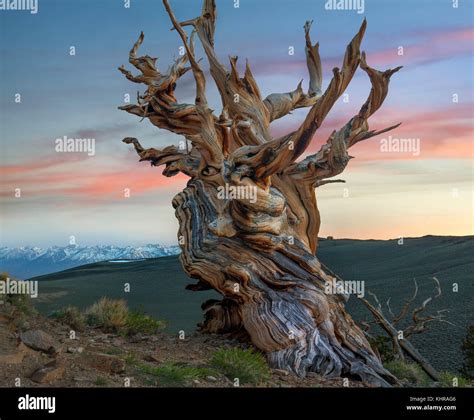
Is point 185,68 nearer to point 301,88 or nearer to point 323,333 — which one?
point 301,88

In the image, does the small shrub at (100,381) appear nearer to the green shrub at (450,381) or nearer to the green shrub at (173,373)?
the green shrub at (173,373)

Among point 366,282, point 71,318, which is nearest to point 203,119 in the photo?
point 71,318

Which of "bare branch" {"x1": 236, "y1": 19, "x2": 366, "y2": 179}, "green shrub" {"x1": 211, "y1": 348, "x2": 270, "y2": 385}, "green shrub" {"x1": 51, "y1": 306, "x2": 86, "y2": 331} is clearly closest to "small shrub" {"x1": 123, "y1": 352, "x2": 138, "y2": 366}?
"green shrub" {"x1": 211, "y1": 348, "x2": 270, "y2": 385}

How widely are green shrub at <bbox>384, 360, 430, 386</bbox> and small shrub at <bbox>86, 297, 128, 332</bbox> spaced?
4952 millimetres

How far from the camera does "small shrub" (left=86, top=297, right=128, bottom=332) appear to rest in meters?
12.2

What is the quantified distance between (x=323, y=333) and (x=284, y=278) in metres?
1.11

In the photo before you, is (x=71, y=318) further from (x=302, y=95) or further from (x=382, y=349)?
(x=302, y=95)

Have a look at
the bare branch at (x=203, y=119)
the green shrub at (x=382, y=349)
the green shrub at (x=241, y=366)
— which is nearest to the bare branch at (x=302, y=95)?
the bare branch at (x=203, y=119)

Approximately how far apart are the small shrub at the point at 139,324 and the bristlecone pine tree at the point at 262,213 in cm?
106

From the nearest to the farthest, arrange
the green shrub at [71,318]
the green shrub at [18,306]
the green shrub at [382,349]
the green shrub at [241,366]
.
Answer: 1. the green shrub at [241,366]
2. the green shrub at [18,306]
3. the green shrub at [71,318]
4. the green shrub at [382,349]

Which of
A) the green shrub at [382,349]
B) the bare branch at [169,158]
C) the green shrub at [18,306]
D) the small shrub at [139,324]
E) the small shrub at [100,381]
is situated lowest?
the green shrub at [382,349]

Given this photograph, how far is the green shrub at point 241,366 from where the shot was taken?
9086 millimetres

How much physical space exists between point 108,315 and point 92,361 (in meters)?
3.87

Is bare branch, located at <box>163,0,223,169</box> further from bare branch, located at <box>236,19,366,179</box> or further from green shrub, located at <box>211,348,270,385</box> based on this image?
green shrub, located at <box>211,348,270,385</box>
